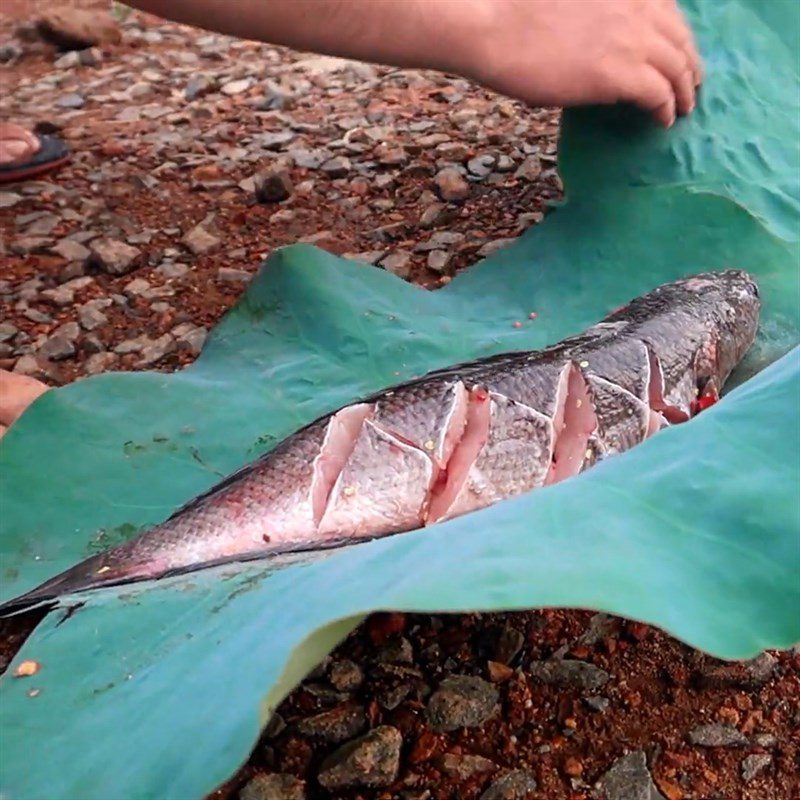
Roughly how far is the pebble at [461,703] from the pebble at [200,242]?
235 cm

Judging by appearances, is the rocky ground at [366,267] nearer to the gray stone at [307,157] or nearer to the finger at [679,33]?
the gray stone at [307,157]

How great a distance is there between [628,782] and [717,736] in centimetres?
21

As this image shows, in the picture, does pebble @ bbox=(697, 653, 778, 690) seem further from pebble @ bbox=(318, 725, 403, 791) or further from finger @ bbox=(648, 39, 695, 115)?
finger @ bbox=(648, 39, 695, 115)

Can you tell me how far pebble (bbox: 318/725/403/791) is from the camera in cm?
182

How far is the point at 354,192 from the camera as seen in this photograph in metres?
4.28

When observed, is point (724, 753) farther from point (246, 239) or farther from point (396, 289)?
point (246, 239)

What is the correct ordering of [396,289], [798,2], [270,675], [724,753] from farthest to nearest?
[798,2]
[396,289]
[724,753]
[270,675]

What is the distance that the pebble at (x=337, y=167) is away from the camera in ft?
14.5

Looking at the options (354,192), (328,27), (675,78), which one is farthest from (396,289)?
(354,192)

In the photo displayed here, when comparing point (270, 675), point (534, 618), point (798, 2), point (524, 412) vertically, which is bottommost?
point (534, 618)

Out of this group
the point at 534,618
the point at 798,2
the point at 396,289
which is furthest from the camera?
the point at 798,2

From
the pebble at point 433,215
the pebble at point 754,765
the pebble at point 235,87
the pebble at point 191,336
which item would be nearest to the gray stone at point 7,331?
the pebble at point 191,336

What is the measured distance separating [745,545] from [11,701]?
119cm

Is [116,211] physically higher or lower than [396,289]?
lower
